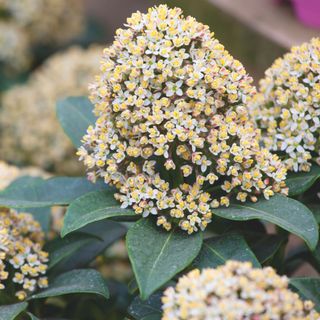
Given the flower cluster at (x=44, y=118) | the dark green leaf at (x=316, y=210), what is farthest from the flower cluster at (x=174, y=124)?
the flower cluster at (x=44, y=118)

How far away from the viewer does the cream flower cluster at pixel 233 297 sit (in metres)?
1.09

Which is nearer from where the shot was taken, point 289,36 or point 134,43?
point 134,43

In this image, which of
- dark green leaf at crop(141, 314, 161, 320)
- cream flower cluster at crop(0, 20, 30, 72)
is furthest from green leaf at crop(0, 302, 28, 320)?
cream flower cluster at crop(0, 20, 30, 72)

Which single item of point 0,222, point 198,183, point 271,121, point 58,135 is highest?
point 271,121

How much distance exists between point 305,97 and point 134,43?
381 millimetres

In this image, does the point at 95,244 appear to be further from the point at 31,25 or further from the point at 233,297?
the point at 31,25

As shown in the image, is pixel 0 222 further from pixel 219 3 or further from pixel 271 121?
pixel 219 3

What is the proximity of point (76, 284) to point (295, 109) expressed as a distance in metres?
0.58

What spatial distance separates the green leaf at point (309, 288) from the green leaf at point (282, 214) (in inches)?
2.9

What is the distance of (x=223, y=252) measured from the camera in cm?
138

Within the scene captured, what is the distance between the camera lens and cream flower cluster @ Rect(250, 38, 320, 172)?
1.47m

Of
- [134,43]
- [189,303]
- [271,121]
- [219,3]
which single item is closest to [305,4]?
[219,3]

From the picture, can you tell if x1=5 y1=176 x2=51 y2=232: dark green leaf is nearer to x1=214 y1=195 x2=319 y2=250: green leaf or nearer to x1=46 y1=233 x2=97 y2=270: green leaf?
x1=46 y1=233 x2=97 y2=270: green leaf

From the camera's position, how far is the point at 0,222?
4.98 ft
